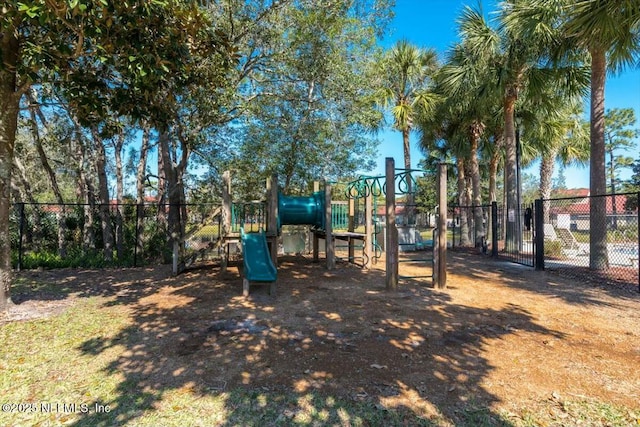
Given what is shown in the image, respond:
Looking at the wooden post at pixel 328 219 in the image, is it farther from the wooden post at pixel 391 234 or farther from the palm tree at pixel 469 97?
the palm tree at pixel 469 97

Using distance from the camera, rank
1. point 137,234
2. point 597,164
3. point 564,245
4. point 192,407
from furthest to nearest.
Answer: point 564,245
point 137,234
point 597,164
point 192,407

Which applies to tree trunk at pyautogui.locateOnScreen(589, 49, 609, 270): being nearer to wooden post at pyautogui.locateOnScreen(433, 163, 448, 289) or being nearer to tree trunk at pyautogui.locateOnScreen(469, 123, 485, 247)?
wooden post at pyautogui.locateOnScreen(433, 163, 448, 289)

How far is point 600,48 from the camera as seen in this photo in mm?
7340

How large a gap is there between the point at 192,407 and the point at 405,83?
49.7ft

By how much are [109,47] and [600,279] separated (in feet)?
31.0

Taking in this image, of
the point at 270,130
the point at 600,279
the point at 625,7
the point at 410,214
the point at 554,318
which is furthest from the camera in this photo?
the point at 410,214

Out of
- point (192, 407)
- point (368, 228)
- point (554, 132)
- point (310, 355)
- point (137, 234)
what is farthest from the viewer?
point (554, 132)

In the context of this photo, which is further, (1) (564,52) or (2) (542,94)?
(2) (542,94)

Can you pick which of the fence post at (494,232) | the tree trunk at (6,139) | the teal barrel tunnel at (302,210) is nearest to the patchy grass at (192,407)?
the tree trunk at (6,139)

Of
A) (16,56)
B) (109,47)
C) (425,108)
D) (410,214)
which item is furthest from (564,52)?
(16,56)

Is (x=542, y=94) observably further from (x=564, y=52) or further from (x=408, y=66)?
(x=408, y=66)

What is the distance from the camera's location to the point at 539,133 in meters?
14.5

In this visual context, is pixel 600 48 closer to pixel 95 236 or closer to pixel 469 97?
pixel 469 97

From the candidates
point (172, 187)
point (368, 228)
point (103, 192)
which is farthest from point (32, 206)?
point (368, 228)
